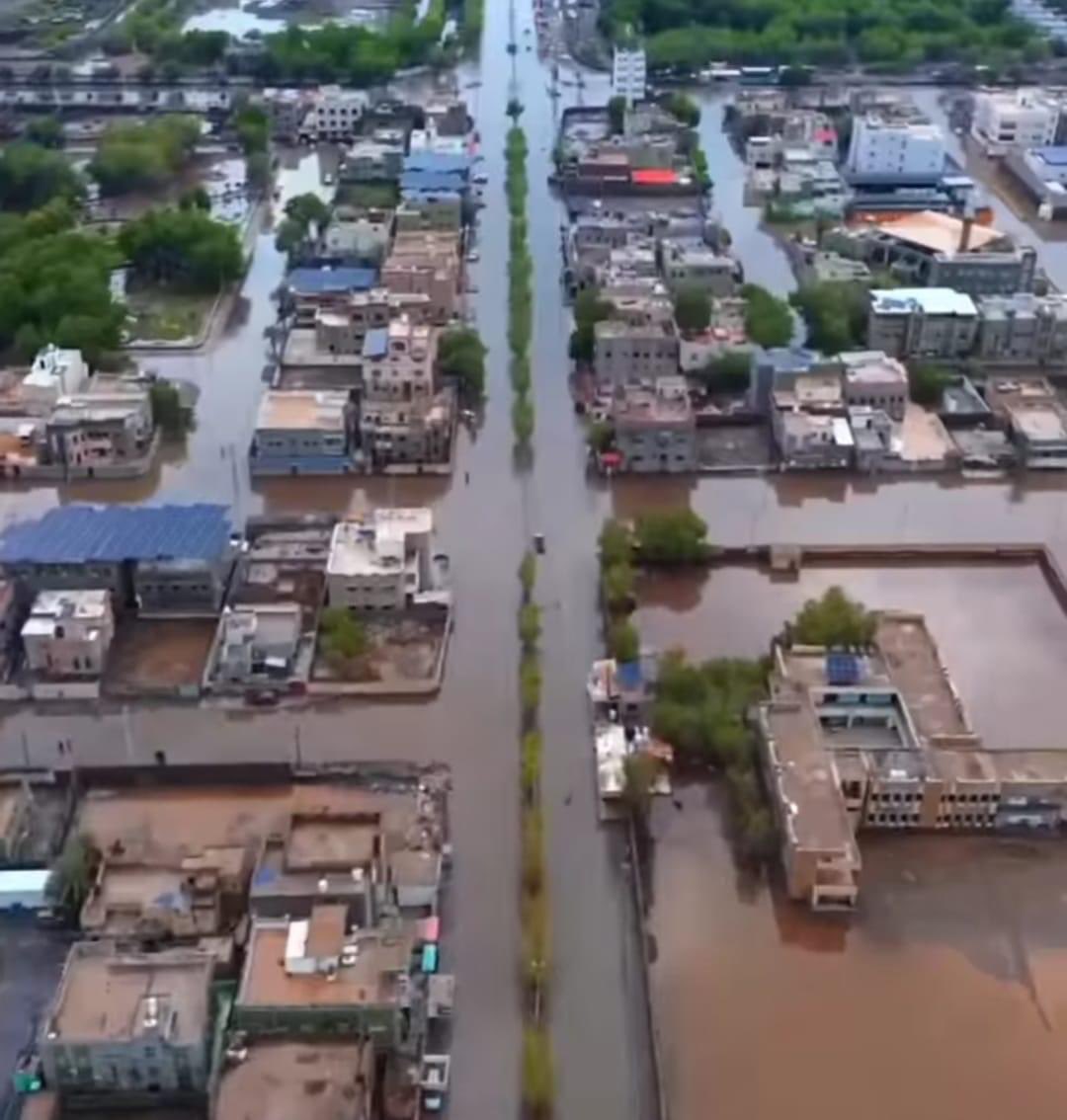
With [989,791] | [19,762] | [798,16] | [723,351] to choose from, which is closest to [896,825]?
[989,791]

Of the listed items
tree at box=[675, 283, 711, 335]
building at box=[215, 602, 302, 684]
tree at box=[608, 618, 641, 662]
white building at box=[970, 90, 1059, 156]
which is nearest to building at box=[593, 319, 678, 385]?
tree at box=[675, 283, 711, 335]

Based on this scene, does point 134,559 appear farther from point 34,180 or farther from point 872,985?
point 34,180

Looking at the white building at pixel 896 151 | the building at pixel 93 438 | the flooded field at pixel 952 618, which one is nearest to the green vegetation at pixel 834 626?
the flooded field at pixel 952 618

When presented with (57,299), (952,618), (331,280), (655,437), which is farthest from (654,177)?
(952,618)

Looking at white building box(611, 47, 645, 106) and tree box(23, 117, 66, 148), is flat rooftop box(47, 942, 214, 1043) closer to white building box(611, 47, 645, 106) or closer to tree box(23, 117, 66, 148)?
tree box(23, 117, 66, 148)

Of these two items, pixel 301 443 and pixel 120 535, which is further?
pixel 301 443

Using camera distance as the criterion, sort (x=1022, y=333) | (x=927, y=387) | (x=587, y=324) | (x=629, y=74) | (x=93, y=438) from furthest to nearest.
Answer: (x=629, y=74) < (x=1022, y=333) < (x=587, y=324) < (x=927, y=387) < (x=93, y=438)

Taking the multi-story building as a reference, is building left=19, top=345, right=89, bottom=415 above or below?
above
